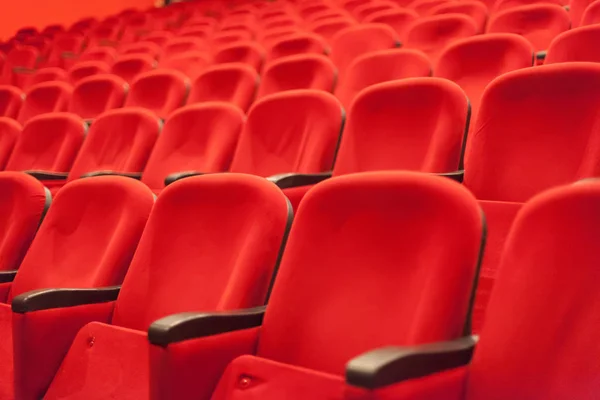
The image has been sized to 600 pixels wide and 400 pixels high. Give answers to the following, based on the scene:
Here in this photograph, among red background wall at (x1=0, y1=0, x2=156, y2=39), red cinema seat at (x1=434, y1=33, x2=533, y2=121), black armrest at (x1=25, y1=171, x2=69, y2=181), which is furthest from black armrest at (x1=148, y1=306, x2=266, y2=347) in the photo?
red background wall at (x1=0, y1=0, x2=156, y2=39)

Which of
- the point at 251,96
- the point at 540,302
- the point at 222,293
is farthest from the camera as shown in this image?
the point at 251,96

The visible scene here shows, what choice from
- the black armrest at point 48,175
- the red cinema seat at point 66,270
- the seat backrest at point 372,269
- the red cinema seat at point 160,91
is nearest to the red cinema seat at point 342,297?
the seat backrest at point 372,269

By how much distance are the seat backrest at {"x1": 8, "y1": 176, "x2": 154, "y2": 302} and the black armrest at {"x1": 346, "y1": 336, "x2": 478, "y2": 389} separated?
9.9 inches

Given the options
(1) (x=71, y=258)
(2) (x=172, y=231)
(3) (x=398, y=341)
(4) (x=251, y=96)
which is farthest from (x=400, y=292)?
(4) (x=251, y=96)

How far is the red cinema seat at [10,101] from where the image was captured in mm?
1061

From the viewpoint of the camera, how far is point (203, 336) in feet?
1.07

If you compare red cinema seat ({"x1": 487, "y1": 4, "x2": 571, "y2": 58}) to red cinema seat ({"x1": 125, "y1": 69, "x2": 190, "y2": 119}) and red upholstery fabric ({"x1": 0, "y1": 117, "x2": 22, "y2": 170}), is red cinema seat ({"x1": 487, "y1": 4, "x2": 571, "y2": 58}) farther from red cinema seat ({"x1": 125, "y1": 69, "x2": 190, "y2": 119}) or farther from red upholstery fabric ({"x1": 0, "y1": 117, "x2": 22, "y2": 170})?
red upholstery fabric ({"x1": 0, "y1": 117, "x2": 22, "y2": 170})

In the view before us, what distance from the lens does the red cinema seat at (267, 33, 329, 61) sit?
3.02 feet

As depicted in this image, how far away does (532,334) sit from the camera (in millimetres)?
262

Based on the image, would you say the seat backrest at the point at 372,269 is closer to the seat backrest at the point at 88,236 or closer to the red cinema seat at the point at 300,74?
the seat backrest at the point at 88,236

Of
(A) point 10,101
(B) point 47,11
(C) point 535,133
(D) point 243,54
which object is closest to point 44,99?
(A) point 10,101

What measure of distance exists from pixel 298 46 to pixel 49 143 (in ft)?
1.12

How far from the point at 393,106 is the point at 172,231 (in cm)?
20

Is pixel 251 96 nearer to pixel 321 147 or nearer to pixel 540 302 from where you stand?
pixel 321 147
